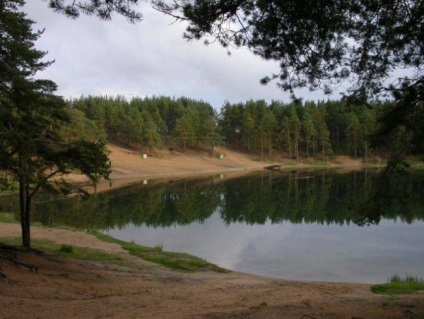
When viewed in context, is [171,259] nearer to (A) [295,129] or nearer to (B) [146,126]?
(B) [146,126]

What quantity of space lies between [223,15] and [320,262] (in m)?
13.7

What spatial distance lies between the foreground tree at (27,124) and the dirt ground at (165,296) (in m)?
2.43

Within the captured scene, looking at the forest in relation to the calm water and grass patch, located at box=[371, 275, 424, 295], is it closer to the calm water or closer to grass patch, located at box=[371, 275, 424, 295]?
the calm water

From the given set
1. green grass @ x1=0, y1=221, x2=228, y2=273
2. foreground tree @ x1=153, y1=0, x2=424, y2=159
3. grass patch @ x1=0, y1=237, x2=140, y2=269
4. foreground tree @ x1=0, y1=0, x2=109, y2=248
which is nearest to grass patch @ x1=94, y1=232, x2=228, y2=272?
green grass @ x1=0, y1=221, x2=228, y2=273

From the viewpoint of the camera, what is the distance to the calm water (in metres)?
11.4

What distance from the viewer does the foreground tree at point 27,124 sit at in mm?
10594

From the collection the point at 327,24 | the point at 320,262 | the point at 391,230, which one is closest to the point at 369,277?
the point at 320,262

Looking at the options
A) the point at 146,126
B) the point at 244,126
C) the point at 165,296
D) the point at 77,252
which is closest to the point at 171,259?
the point at 77,252

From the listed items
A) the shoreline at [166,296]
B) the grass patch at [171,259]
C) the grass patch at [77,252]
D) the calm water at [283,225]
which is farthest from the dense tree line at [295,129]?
the shoreline at [166,296]

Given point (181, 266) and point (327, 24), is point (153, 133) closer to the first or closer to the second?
point (181, 266)

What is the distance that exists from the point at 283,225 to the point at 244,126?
6559 centimetres

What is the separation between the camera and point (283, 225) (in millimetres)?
26891

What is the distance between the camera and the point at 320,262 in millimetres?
17984

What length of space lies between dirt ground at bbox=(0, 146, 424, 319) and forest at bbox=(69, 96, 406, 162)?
213 ft
